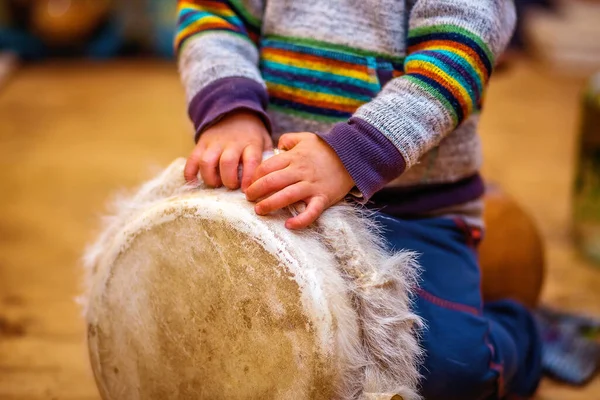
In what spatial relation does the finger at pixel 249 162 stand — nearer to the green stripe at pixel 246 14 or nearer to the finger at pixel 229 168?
the finger at pixel 229 168

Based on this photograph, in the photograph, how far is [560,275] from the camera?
1.64 metres

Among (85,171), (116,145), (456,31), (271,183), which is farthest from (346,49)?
(116,145)

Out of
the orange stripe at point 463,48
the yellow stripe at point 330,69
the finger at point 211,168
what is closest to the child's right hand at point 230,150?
the finger at point 211,168

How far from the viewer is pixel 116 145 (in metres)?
2.43

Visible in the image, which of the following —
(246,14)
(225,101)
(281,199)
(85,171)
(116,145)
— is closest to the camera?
(281,199)

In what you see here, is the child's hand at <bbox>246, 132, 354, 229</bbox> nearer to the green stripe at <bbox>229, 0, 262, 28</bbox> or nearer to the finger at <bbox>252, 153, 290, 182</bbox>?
the finger at <bbox>252, 153, 290, 182</bbox>

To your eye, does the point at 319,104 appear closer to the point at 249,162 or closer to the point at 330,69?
the point at 330,69

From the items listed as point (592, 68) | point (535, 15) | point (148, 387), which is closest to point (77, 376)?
point (148, 387)

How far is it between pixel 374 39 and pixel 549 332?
0.74m

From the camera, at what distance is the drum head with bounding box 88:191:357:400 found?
0.75m

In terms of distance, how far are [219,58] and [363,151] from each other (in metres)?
0.25

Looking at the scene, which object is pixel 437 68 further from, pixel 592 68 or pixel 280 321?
pixel 592 68

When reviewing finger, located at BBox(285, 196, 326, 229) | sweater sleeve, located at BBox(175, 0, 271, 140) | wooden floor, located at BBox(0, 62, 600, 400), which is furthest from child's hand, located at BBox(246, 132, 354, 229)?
wooden floor, located at BBox(0, 62, 600, 400)

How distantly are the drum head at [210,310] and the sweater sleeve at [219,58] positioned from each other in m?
0.14
